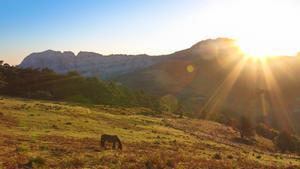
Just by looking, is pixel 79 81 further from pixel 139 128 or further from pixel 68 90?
pixel 139 128

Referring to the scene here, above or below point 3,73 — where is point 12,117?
below

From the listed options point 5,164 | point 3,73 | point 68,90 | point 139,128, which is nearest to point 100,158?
point 5,164

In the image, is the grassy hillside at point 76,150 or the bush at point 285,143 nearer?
the grassy hillside at point 76,150

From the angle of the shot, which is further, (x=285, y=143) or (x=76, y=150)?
(x=285, y=143)

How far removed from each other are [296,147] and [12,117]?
207 feet

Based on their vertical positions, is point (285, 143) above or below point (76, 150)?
below

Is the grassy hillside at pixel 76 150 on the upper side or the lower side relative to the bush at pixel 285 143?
upper

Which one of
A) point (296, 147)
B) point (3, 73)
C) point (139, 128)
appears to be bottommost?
point (296, 147)

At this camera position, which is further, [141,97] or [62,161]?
[141,97]

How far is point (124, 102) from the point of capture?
139 metres

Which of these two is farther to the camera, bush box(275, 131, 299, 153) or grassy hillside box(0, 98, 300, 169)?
bush box(275, 131, 299, 153)

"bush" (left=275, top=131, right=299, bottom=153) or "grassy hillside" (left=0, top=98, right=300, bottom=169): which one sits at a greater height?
"grassy hillside" (left=0, top=98, right=300, bottom=169)

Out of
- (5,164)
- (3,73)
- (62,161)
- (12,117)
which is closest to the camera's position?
(5,164)

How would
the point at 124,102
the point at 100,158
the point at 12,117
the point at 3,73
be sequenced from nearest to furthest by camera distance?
the point at 100,158 < the point at 12,117 < the point at 3,73 < the point at 124,102
